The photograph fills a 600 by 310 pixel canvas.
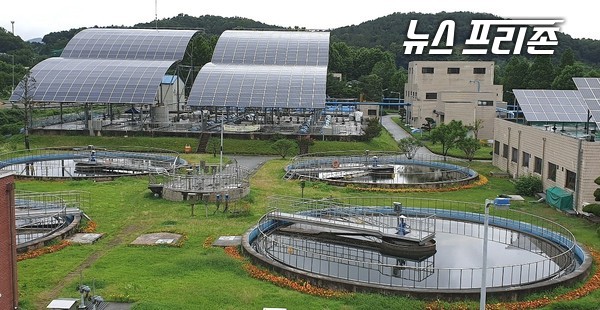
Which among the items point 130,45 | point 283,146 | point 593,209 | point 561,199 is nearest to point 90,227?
point 593,209

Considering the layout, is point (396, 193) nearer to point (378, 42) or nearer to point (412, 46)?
point (412, 46)

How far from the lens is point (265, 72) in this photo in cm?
6644

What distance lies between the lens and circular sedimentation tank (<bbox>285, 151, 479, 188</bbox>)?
130ft

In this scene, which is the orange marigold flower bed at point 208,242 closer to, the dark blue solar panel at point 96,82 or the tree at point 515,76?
the dark blue solar panel at point 96,82

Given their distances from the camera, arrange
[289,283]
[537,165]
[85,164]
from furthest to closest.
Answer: [85,164] < [537,165] < [289,283]

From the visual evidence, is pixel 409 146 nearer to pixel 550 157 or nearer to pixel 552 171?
pixel 550 157

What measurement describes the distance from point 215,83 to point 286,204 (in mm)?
33754

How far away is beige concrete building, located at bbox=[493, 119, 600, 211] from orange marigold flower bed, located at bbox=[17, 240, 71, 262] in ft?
82.2

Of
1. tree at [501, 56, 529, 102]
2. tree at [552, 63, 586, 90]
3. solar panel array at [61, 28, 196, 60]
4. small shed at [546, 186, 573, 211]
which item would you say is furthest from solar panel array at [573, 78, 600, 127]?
tree at [501, 56, 529, 102]

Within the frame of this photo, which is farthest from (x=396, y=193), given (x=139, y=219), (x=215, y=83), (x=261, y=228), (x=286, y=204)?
(x=215, y=83)

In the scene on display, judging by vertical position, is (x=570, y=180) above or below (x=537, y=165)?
below

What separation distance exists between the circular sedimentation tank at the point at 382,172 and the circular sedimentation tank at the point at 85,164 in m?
9.66

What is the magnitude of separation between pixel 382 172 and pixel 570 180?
15081 millimetres

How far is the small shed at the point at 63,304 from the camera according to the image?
56.2ft
